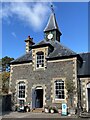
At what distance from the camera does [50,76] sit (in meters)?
18.8

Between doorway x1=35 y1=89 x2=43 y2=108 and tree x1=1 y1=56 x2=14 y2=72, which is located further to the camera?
tree x1=1 y1=56 x2=14 y2=72

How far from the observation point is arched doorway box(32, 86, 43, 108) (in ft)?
62.1

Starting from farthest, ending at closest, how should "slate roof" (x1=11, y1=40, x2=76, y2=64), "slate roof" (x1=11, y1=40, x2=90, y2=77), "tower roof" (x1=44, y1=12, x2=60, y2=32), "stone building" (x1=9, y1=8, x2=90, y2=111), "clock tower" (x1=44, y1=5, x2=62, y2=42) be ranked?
1. "tower roof" (x1=44, y1=12, x2=60, y2=32)
2. "clock tower" (x1=44, y1=5, x2=62, y2=42)
3. "slate roof" (x1=11, y1=40, x2=76, y2=64)
4. "slate roof" (x1=11, y1=40, x2=90, y2=77)
5. "stone building" (x1=9, y1=8, x2=90, y2=111)

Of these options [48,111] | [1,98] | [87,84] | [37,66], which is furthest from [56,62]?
[1,98]

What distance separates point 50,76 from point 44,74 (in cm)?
77

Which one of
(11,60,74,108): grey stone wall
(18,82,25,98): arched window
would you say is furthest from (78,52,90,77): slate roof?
(18,82,25,98): arched window

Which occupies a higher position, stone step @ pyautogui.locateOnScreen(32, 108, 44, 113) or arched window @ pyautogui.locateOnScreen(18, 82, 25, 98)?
arched window @ pyautogui.locateOnScreen(18, 82, 25, 98)

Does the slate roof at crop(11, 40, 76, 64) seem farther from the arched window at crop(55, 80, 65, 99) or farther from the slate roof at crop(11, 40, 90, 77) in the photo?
the arched window at crop(55, 80, 65, 99)

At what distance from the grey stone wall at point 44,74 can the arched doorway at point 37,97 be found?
548 millimetres

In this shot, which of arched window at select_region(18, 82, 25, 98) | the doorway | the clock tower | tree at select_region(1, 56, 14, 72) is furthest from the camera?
tree at select_region(1, 56, 14, 72)

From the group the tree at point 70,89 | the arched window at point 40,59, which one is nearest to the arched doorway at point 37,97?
the arched window at point 40,59

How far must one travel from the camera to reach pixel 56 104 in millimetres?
17781

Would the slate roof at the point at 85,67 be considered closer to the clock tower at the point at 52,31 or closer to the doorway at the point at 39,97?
the clock tower at the point at 52,31

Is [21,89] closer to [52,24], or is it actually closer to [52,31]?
[52,31]
